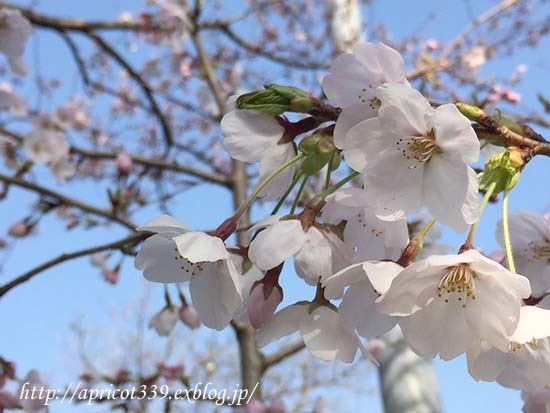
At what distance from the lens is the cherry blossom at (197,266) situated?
0.57m

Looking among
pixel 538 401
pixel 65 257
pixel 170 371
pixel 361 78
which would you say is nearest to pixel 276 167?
pixel 361 78

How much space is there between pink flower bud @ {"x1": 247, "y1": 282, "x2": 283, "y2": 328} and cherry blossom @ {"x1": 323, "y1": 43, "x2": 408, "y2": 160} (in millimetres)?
192

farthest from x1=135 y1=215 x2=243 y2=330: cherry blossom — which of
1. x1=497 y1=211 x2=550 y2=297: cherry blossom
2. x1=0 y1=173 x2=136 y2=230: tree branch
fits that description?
x1=0 y1=173 x2=136 y2=230: tree branch


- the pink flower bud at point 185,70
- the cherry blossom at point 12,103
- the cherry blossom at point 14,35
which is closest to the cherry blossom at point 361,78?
the cherry blossom at point 14,35

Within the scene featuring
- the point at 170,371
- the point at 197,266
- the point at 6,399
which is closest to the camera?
the point at 197,266

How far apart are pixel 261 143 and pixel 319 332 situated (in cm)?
22

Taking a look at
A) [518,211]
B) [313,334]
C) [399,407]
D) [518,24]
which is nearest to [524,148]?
[518,211]

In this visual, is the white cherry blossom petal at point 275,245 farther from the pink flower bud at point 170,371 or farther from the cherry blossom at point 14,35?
the pink flower bud at point 170,371

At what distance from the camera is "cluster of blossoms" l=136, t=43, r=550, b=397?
0.51 metres

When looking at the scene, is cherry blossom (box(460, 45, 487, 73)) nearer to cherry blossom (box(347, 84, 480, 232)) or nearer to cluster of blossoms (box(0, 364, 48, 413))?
cluster of blossoms (box(0, 364, 48, 413))

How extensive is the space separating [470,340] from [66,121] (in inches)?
151

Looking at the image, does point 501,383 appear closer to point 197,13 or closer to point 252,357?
point 252,357

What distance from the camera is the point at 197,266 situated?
2.07 ft

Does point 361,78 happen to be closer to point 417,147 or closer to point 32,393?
point 417,147
